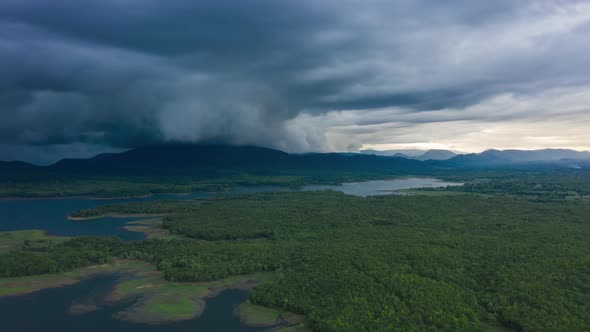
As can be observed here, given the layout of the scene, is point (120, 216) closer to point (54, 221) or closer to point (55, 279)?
point (54, 221)

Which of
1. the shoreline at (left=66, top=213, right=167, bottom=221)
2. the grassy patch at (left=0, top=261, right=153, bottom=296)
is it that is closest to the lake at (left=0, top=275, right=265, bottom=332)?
the grassy patch at (left=0, top=261, right=153, bottom=296)

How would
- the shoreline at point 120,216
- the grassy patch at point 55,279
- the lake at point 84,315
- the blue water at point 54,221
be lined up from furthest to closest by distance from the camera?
the shoreline at point 120,216 < the blue water at point 54,221 < the grassy patch at point 55,279 < the lake at point 84,315

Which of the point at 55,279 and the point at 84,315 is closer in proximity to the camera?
the point at 84,315

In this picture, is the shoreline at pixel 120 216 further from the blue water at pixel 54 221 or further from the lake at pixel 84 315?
the lake at pixel 84 315

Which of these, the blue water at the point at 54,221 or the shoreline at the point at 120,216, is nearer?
the blue water at the point at 54,221

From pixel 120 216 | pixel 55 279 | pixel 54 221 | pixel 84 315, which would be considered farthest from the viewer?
Result: pixel 120 216

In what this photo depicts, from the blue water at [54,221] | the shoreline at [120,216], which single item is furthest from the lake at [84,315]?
the shoreline at [120,216]

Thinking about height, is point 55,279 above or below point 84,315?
above

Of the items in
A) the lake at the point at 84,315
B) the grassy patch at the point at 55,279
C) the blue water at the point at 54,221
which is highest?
the blue water at the point at 54,221

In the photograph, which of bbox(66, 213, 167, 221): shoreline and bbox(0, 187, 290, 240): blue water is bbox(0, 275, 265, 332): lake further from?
bbox(66, 213, 167, 221): shoreline

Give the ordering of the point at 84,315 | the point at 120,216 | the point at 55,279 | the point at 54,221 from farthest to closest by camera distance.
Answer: the point at 120,216, the point at 54,221, the point at 55,279, the point at 84,315

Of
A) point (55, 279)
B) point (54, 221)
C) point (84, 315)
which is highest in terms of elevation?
point (54, 221)

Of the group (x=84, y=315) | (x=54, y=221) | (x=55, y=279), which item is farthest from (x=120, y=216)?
(x=84, y=315)

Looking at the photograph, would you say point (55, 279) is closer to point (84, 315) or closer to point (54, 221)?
point (84, 315)
